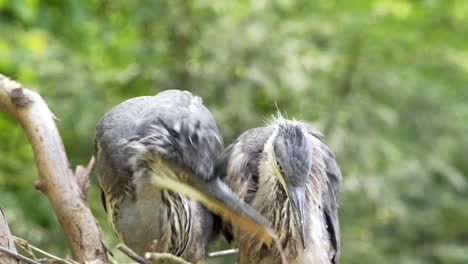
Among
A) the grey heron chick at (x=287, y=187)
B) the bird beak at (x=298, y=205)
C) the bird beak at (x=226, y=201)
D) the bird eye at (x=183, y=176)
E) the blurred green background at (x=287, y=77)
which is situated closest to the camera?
the bird beak at (x=226, y=201)

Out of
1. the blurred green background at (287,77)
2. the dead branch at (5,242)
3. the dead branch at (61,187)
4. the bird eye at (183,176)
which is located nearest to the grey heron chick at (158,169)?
the bird eye at (183,176)

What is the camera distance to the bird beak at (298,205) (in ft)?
8.59

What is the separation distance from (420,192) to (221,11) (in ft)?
6.84

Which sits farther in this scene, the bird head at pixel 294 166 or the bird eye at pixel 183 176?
the bird head at pixel 294 166

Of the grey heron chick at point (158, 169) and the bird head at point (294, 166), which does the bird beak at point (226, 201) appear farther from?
the bird head at point (294, 166)

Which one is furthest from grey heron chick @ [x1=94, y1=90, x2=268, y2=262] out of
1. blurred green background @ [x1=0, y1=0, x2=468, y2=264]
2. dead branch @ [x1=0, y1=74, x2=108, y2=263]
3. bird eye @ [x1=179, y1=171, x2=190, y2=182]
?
blurred green background @ [x1=0, y1=0, x2=468, y2=264]

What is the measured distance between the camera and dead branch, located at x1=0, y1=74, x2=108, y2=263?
8.98 feet

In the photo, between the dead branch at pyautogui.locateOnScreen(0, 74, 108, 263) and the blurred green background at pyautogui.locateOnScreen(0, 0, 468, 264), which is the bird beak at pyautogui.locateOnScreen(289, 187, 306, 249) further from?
the blurred green background at pyautogui.locateOnScreen(0, 0, 468, 264)

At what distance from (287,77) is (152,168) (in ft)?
8.09

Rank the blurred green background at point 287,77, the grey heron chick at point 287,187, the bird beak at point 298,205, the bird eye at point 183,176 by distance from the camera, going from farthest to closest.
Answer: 1. the blurred green background at point 287,77
2. the grey heron chick at point 287,187
3. the bird beak at point 298,205
4. the bird eye at point 183,176

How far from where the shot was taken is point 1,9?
531cm

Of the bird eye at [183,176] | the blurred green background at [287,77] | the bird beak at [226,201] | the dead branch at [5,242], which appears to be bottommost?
the dead branch at [5,242]

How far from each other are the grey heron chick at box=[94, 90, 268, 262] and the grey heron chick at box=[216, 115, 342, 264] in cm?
17

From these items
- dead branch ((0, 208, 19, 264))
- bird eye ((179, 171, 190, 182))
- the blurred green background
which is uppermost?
the blurred green background
